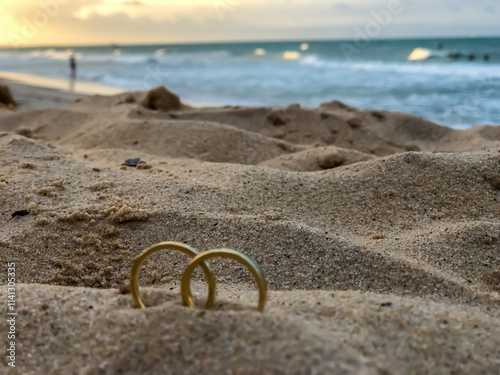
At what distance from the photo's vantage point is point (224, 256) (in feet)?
3.49

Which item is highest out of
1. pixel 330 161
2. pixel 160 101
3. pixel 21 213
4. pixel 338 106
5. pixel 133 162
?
pixel 338 106

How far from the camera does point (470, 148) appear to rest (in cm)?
409

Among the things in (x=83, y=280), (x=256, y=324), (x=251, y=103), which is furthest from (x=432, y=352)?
(x=251, y=103)

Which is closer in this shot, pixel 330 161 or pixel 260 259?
pixel 260 259

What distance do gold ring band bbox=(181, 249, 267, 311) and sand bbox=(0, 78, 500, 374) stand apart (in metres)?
0.04

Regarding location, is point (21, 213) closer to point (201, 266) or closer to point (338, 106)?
point (201, 266)

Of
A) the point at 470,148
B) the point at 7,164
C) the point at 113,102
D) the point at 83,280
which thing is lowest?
the point at 83,280

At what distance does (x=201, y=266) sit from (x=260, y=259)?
73 centimetres

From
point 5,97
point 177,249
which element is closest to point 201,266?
point 177,249

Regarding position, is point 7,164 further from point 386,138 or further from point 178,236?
point 386,138

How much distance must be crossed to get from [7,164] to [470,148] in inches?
153

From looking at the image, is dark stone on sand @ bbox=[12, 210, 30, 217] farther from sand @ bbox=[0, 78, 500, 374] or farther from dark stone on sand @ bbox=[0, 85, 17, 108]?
dark stone on sand @ bbox=[0, 85, 17, 108]

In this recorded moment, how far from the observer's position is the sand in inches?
41.8

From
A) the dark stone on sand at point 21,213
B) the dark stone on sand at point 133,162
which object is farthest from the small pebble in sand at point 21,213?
the dark stone on sand at point 133,162
